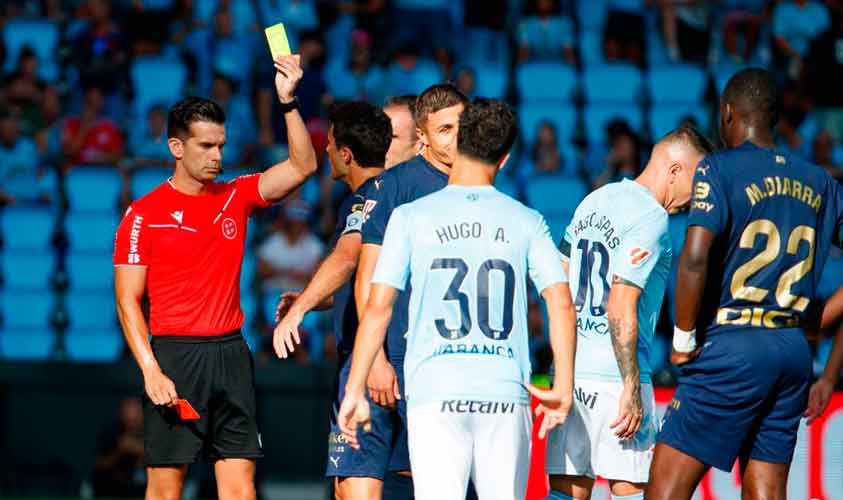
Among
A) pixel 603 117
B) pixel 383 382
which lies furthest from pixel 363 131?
pixel 603 117

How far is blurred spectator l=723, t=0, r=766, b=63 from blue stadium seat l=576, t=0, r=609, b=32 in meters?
1.46

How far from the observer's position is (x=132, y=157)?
14.6 m

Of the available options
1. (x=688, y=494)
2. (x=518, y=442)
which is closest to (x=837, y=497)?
(x=688, y=494)

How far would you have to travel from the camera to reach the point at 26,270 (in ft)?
45.8

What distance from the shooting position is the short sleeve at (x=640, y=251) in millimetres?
6617

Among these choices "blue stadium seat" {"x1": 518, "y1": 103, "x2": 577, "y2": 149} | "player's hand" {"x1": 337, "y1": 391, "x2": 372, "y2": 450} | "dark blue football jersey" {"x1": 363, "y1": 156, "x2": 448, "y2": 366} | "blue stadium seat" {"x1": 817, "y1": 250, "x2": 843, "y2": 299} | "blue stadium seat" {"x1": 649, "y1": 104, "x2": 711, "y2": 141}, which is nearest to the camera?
"player's hand" {"x1": 337, "y1": 391, "x2": 372, "y2": 450}

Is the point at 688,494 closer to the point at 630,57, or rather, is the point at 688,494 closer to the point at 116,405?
the point at 116,405

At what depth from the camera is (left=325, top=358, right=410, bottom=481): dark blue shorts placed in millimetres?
7184

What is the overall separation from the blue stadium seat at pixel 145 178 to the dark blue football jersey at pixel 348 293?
7.18m

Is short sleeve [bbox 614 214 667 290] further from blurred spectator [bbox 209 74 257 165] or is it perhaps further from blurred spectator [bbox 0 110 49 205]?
blurred spectator [bbox 0 110 49 205]

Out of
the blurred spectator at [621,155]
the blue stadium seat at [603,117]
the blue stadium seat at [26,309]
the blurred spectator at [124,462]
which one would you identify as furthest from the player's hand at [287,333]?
the blue stadium seat at [603,117]

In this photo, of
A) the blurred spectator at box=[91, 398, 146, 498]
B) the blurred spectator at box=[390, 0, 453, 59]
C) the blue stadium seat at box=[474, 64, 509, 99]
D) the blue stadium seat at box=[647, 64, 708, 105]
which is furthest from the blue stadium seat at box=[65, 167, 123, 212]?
the blue stadium seat at box=[647, 64, 708, 105]

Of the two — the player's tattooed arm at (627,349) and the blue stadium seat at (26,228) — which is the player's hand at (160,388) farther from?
the blue stadium seat at (26,228)

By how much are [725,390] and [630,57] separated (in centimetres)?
1024
